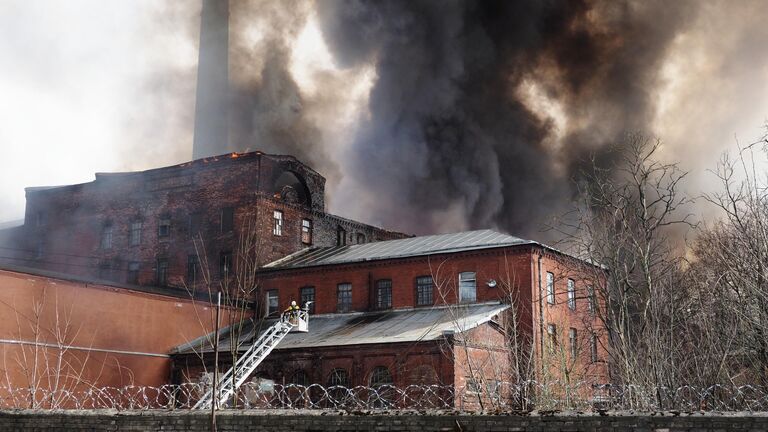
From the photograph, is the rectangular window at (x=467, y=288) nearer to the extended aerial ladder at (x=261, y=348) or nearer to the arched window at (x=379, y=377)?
the arched window at (x=379, y=377)

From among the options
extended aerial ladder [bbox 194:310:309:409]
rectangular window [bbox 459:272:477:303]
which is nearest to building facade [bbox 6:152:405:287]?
extended aerial ladder [bbox 194:310:309:409]

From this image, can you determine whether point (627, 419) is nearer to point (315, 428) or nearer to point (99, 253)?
point (315, 428)

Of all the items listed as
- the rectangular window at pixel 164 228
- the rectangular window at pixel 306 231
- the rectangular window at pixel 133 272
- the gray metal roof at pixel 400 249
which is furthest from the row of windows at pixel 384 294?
the rectangular window at pixel 133 272

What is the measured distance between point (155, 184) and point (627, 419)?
1391 inches

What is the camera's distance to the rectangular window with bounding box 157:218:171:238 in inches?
1619

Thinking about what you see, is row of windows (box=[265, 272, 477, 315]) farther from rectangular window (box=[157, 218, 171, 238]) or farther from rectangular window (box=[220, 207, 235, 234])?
rectangular window (box=[157, 218, 171, 238])

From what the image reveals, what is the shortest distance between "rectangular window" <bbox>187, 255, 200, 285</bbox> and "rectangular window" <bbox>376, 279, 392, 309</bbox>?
9615 millimetres

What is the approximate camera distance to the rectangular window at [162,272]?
40.5 m

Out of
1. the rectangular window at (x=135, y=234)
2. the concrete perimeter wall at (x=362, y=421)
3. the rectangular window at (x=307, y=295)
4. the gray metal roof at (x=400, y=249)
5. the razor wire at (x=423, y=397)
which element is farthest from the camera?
the rectangular window at (x=135, y=234)

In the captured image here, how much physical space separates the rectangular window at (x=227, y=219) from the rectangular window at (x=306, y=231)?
3939mm

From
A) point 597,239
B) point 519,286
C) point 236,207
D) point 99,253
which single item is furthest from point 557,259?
point 99,253

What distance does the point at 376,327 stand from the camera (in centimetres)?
3158

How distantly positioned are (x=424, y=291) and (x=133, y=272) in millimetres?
16413

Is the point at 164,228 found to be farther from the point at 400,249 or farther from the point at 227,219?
the point at 400,249
